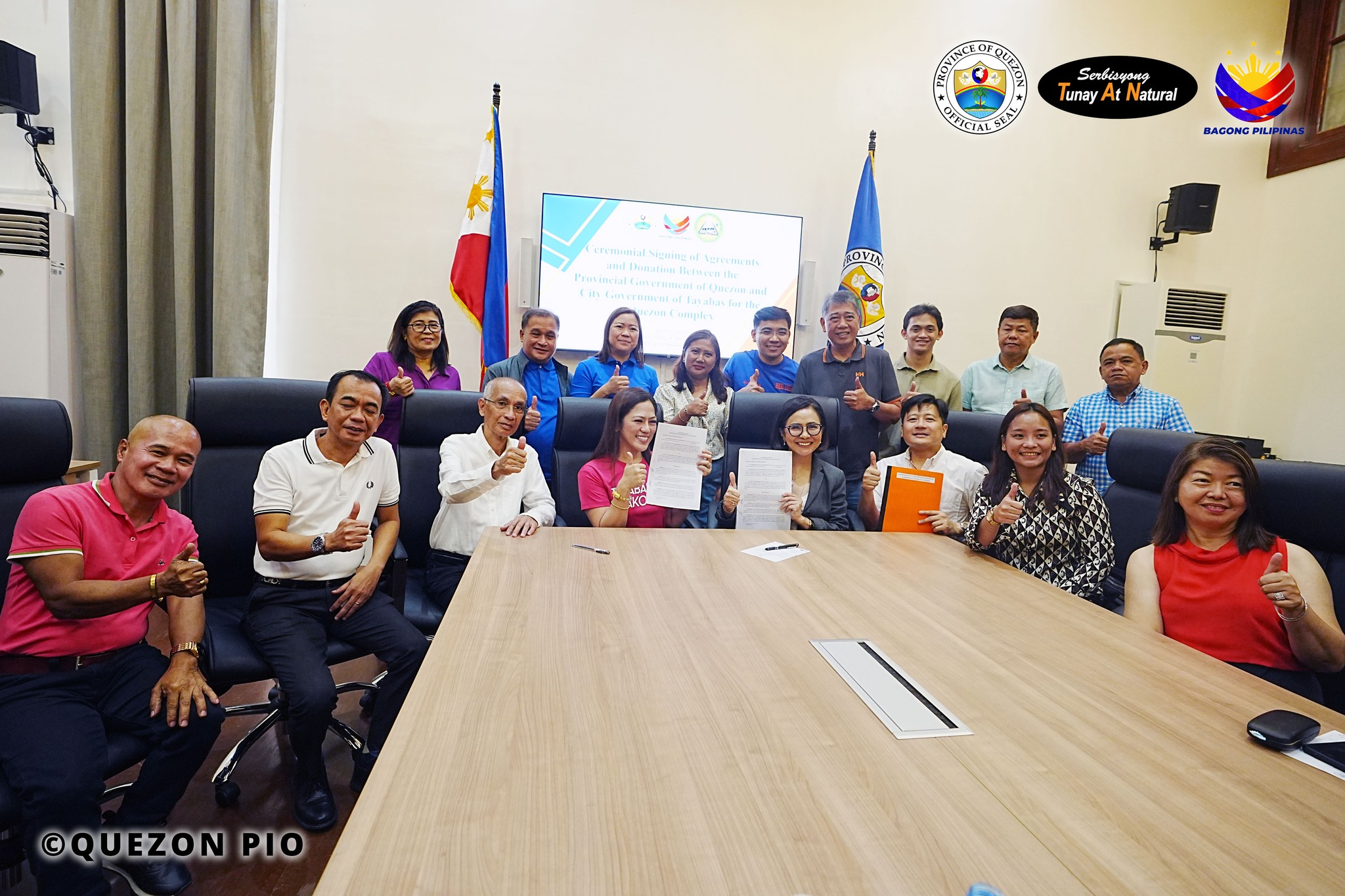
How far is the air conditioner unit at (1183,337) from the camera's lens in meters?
4.94

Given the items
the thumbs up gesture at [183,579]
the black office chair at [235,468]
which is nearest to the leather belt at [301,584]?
the black office chair at [235,468]

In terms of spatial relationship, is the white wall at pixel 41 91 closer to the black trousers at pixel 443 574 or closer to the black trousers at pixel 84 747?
the black trousers at pixel 443 574

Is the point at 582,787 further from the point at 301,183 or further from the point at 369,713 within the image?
the point at 301,183

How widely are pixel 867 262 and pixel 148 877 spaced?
4.36 m

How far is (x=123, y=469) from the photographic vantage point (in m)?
1.78

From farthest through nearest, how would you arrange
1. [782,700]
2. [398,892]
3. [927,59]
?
[927,59] → [782,700] → [398,892]

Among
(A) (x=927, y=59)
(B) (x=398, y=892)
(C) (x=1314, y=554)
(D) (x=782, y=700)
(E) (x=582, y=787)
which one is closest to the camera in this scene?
(B) (x=398, y=892)

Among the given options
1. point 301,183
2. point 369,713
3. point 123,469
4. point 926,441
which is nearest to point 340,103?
point 301,183

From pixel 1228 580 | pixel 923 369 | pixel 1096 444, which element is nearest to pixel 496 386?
pixel 1228 580

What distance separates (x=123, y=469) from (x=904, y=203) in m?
4.55

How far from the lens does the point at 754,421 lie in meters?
3.03

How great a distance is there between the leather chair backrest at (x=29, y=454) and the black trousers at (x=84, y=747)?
0.41m

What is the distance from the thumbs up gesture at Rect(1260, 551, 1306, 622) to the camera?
154 centimetres

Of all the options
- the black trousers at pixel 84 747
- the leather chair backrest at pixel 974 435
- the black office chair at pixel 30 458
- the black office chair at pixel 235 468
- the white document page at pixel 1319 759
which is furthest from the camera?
the leather chair backrest at pixel 974 435
